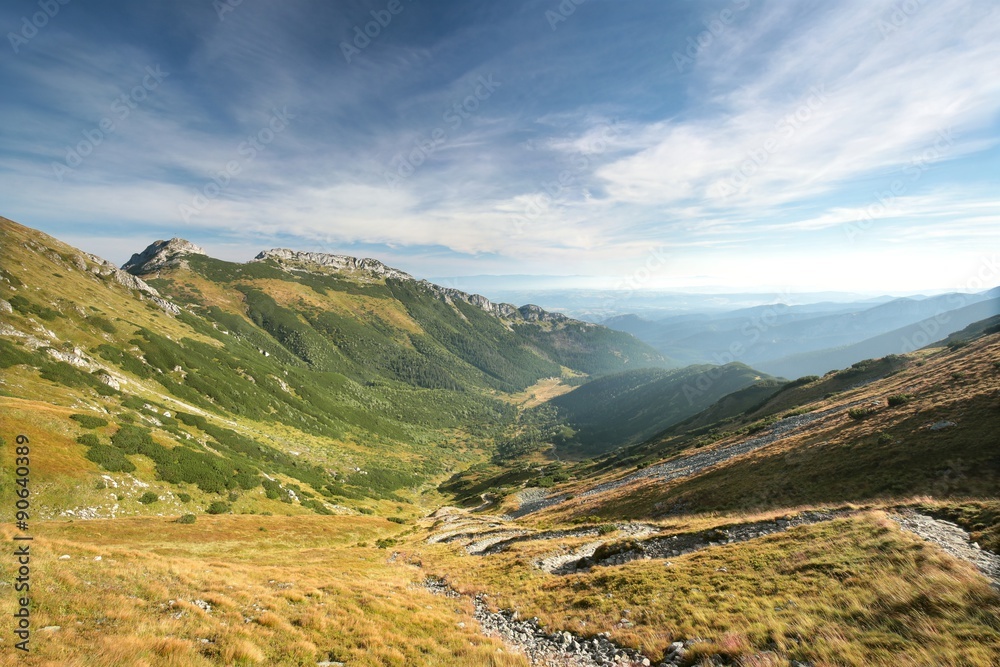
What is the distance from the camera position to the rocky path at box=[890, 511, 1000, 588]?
45.7 feet

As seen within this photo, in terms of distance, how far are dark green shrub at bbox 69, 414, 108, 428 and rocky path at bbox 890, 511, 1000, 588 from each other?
66.0 meters

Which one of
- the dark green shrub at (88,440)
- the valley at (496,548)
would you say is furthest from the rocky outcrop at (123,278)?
the dark green shrub at (88,440)

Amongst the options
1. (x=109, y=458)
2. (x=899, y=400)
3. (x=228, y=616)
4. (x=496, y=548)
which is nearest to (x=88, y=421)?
(x=109, y=458)

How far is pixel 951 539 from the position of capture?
16.5 m

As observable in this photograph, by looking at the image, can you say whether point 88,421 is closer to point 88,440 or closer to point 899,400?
point 88,440

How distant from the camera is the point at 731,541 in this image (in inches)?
909

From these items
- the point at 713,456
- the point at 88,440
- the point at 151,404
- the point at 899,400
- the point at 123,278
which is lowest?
the point at 713,456

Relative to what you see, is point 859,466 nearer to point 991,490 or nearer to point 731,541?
point 991,490

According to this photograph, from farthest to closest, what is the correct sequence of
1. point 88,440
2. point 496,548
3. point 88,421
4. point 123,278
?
point 123,278, point 88,421, point 88,440, point 496,548

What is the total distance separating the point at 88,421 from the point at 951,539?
6794cm

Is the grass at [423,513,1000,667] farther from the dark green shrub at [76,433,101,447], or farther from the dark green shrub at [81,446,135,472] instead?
the dark green shrub at [76,433,101,447]

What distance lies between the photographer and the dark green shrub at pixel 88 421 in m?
39.7

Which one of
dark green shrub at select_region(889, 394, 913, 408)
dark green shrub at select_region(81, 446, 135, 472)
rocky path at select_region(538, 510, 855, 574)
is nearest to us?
rocky path at select_region(538, 510, 855, 574)

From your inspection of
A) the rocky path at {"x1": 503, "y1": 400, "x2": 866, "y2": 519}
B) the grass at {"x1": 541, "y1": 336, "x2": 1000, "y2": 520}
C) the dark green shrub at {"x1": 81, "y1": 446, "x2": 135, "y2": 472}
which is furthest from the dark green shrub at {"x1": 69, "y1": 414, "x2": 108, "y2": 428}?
the grass at {"x1": 541, "y1": 336, "x2": 1000, "y2": 520}
